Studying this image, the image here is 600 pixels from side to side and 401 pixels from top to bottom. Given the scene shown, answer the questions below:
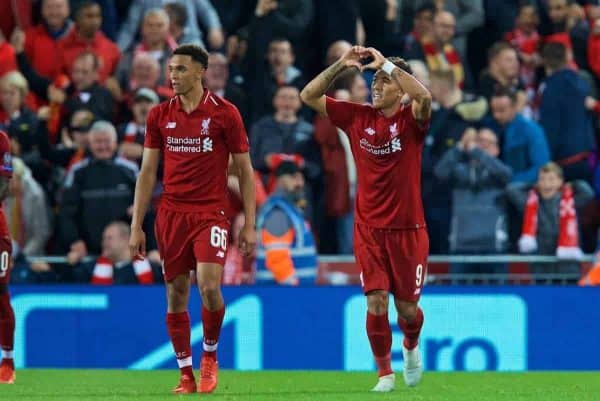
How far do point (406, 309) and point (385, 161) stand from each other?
1095 mm

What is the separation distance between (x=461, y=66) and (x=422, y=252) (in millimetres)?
6938

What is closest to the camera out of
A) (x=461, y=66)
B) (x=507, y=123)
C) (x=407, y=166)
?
(x=407, y=166)

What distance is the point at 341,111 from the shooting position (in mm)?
10844

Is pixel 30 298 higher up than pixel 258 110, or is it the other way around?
pixel 258 110

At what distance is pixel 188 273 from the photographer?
10352 millimetres

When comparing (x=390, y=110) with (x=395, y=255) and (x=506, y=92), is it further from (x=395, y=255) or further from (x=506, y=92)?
(x=506, y=92)

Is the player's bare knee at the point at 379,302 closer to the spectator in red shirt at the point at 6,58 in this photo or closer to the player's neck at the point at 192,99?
the player's neck at the point at 192,99

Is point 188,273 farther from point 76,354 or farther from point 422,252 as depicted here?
point 76,354

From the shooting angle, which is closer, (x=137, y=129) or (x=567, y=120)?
(x=137, y=129)

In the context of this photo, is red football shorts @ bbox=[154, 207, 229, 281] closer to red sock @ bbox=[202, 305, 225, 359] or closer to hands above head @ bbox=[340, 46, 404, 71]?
red sock @ bbox=[202, 305, 225, 359]

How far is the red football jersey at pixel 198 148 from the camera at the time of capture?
404 inches

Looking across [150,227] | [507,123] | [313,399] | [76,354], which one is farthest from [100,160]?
[313,399]

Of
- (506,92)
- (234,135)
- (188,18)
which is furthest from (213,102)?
(188,18)

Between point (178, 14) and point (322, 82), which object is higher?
point (178, 14)
